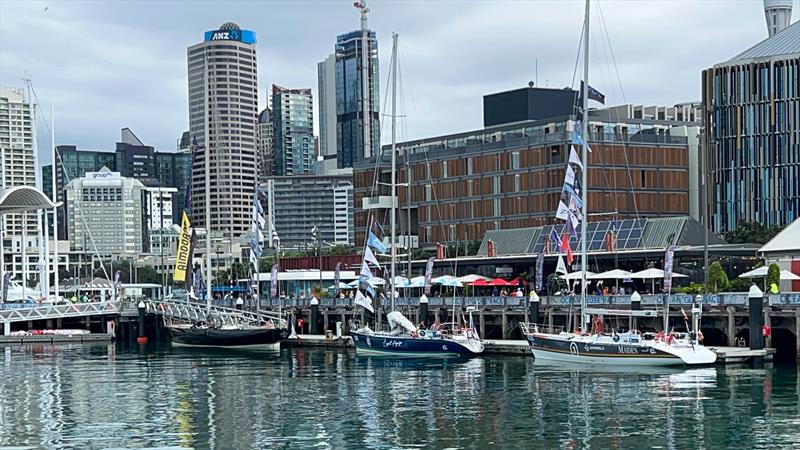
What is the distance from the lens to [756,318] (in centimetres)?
7469

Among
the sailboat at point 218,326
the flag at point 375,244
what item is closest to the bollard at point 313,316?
the sailboat at point 218,326

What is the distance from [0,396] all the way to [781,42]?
399 feet

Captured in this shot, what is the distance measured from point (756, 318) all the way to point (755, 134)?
93.1 m

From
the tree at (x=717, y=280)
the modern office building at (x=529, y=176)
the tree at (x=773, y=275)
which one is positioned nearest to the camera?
the tree at (x=773, y=275)

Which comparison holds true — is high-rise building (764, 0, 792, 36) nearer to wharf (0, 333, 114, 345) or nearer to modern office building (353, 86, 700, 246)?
modern office building (353, 86, 700, 246)

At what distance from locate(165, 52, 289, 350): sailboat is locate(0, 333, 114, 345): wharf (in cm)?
1138

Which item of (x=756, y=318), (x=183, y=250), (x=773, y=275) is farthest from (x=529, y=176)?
(x=756, y=318)

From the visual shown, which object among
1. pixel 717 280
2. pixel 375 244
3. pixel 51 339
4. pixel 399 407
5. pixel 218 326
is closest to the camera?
pixel 399 407

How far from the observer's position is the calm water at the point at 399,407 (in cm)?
4928

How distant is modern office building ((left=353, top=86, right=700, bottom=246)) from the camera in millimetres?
146750

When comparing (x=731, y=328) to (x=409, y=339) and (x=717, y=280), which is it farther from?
(x=409, y=339)

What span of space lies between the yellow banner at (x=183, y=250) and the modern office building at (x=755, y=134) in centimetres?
7141

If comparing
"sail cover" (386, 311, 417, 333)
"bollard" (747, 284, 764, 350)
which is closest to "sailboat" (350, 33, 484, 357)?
"sail cover" (386, 311, 417, 333)

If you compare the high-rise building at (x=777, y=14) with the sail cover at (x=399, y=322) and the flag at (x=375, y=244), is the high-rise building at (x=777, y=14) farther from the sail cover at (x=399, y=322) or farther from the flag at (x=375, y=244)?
the sail cover at (x=399, y=322)
